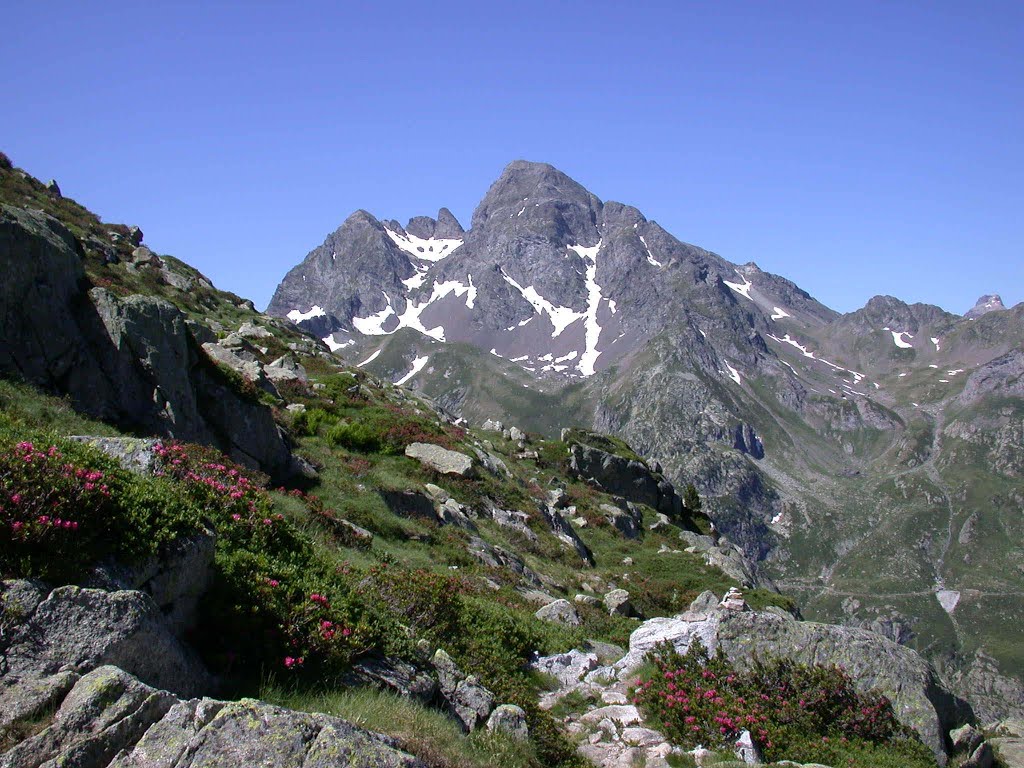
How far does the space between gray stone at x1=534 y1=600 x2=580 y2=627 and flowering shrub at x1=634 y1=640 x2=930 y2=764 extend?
16.0ft

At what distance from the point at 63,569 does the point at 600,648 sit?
13521mm

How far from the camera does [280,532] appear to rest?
11.5 m

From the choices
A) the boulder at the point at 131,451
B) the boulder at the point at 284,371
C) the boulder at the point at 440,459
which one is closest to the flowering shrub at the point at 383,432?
the boulder at the point at 440,459

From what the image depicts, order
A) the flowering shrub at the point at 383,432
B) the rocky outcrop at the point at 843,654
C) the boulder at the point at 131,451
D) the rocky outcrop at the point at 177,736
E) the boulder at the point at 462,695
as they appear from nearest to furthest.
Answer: the rocky outcrop at the point at 177,736 → the boulder at the point at 462,695 → the boulder at the point at 131,451 → the rocky outcrop at the point at 843,654 → the flowering shrub at the point at 383,432

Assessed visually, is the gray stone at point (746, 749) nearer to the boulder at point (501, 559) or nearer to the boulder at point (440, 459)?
the boulder at point (501, 559)

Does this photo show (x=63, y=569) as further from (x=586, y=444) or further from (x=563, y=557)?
(x=586, y=444)

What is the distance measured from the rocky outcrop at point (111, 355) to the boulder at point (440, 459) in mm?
8848

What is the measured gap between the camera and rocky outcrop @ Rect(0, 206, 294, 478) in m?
18.2

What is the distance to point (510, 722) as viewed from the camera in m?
9.92

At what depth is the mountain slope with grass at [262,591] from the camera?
589 cm

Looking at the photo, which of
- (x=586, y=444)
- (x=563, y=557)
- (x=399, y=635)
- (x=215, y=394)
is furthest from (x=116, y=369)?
(x=586, y=444)

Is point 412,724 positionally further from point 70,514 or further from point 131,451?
point 131,451

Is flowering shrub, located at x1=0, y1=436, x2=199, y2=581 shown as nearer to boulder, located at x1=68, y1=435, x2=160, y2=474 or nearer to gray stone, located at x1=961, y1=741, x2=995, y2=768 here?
boulder, located at x1=68, y1=435, x2=160, y2=474

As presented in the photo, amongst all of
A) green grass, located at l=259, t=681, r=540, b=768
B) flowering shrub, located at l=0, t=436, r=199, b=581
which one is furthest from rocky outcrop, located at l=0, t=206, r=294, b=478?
green grass, located at l=259, t=681, r=540, b=768
